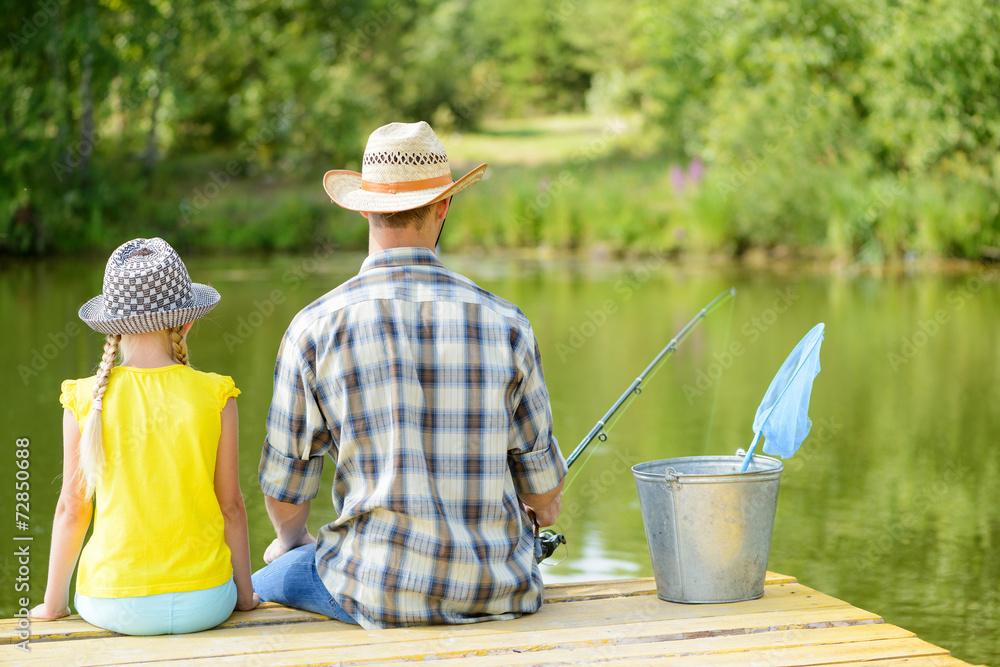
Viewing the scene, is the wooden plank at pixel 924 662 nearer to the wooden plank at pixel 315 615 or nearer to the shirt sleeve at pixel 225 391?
the wooden plank at pixel 315 615

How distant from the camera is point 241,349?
840 cm

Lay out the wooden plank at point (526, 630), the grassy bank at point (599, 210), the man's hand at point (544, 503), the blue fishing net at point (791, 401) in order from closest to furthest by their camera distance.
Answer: the wooden plank at point (526, 630)
the man's hand at point (544, 503)
the blue fishing net at point (791, 401)
the grassy bank at point (599, 210)

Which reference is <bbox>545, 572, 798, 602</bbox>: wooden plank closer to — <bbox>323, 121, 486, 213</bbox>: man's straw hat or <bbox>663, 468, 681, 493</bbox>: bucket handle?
<bbox>663, 468, 681, 493</bbox>: bucket handle

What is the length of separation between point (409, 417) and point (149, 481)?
0.47m

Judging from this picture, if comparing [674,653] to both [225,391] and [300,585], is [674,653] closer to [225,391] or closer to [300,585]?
[300,585]

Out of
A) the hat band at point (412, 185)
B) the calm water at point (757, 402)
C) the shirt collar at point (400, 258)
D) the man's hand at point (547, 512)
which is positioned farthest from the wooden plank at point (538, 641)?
the calm water at point (757, 402)

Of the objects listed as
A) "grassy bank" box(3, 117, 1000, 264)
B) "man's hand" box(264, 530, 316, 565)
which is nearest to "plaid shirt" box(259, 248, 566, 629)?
"man's hand" box(264, 530, 316, 565)

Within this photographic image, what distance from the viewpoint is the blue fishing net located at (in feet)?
7.68

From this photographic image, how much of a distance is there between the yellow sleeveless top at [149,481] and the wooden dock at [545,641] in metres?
0.11

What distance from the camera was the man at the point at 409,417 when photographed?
6.73 ft

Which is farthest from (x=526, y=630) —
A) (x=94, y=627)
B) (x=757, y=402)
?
(x=757, y=402)

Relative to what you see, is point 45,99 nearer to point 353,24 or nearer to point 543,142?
point 353,24

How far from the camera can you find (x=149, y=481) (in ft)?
6.85

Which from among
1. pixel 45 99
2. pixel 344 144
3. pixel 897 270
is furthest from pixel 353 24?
pixel 897 270
